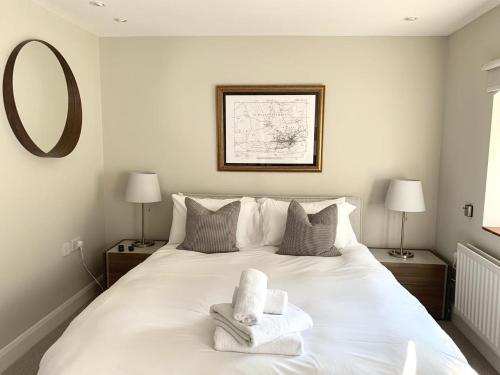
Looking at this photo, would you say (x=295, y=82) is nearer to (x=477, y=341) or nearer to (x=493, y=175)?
(x=493, y=175)

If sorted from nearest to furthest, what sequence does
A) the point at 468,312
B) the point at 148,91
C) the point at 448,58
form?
the point at 468,312 < the point at 448,58 < the point at 148,91

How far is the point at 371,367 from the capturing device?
1554mm

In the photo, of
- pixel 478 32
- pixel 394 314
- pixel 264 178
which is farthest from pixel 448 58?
pixel 394 314

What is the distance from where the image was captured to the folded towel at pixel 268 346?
1.63 metres

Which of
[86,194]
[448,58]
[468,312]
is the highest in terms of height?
[448,58]

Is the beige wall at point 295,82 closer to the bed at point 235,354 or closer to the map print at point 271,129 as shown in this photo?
the map print at point 271,129

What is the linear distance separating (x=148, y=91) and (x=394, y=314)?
289 cm

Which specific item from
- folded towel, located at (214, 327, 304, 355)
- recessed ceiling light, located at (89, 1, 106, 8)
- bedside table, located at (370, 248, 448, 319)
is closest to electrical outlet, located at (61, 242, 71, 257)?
recessed ceiling light, located at (89, 1, 106, 8)

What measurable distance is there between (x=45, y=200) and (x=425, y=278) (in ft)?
10.1

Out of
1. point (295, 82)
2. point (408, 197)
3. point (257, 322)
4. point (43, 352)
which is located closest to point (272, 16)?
point (295, 82)

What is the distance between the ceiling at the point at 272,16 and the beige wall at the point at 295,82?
0.15 m

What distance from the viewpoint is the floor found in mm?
2594

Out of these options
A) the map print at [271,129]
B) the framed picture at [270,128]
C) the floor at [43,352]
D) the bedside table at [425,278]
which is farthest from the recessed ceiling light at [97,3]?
the bedside table at [425,278]

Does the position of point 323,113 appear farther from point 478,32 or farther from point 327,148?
point 478,32
